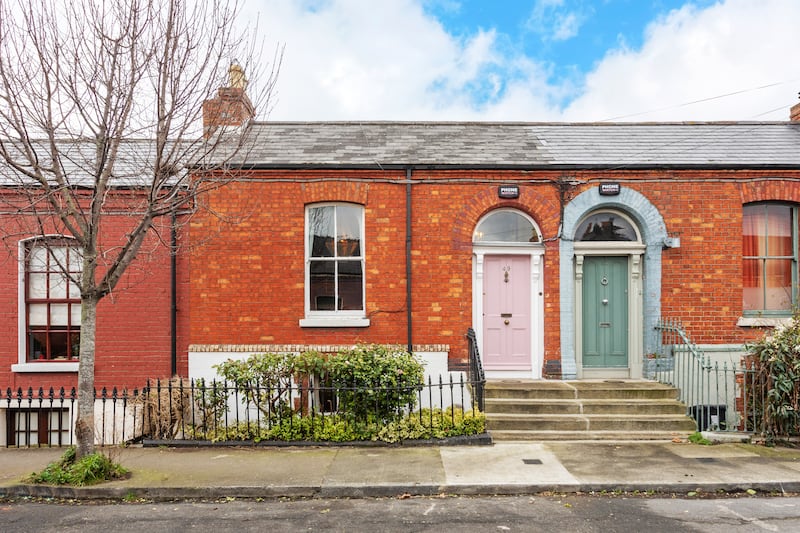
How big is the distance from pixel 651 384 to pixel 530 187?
392 cm

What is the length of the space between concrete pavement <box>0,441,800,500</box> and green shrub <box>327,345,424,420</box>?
60 cm

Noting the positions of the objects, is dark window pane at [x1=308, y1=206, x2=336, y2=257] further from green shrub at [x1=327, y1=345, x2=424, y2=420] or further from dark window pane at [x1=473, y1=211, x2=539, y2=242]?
dark window pane at [x1=473, y1=211, x2=539, y2=242]

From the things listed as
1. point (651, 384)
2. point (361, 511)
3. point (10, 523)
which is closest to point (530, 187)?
point (651, 384)

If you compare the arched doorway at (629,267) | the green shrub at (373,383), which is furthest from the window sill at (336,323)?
the arched doorway at (629,267)

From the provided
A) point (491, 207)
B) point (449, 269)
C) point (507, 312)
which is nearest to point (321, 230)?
point (449, 269)

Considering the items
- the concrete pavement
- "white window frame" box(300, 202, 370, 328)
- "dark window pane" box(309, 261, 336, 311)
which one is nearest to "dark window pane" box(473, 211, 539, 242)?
"white window frame" box(300, 202, 370, 328)

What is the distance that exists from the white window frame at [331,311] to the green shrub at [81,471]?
385cm

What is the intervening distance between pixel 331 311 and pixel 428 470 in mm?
4047

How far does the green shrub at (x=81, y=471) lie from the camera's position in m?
6.50

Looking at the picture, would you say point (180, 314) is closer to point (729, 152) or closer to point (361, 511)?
point (361, 511)

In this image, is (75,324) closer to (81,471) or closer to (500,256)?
(81,471)

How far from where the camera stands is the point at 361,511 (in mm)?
5824

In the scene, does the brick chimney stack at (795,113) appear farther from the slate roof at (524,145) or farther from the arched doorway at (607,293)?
the arched doorway at (607,293)

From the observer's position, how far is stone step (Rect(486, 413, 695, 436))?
841 cm
